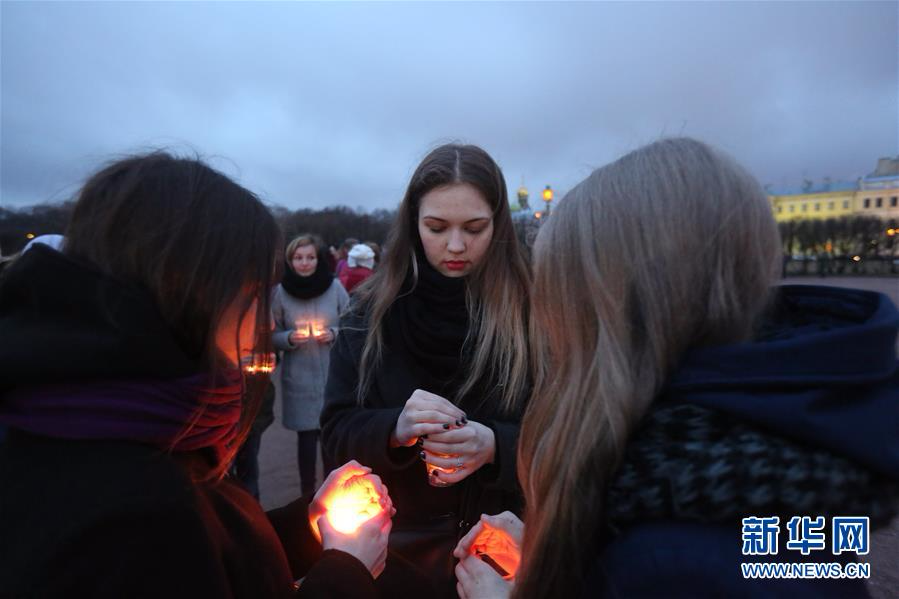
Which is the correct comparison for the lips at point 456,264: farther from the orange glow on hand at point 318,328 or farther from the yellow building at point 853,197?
the yellow building at point 853,197

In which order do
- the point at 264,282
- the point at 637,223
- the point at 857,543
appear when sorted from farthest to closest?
the point at 264,282 → the point at 637,223 → the point at 857,543

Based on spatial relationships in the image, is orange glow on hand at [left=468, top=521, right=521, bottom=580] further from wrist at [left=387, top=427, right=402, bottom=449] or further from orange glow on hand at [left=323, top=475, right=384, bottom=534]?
wrist at [left=387, top=427, right=402, bottom=449]

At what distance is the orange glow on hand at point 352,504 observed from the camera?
4.83ft

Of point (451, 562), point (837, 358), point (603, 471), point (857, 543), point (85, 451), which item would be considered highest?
point (837, 358)

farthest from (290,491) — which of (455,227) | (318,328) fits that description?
(455,227)

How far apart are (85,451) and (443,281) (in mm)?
1384

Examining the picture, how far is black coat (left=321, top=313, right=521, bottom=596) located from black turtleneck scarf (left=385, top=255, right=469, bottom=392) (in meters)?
0.05

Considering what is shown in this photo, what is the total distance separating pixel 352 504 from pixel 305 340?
346 centimetres

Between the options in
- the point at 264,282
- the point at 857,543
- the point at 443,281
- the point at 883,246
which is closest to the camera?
the point at 857,543

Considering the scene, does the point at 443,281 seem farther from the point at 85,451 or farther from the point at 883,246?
the point at 883,246

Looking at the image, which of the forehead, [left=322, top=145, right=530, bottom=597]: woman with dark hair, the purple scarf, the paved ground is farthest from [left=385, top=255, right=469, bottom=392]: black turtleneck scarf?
the paved ground

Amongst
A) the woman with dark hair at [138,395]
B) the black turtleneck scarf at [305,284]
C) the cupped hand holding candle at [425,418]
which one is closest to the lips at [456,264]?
the cupped hand holding candle at [425,418]

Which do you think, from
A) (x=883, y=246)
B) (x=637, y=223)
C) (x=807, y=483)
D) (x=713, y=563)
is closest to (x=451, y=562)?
(x=713, y=563)

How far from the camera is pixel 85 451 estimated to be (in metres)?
0.97
